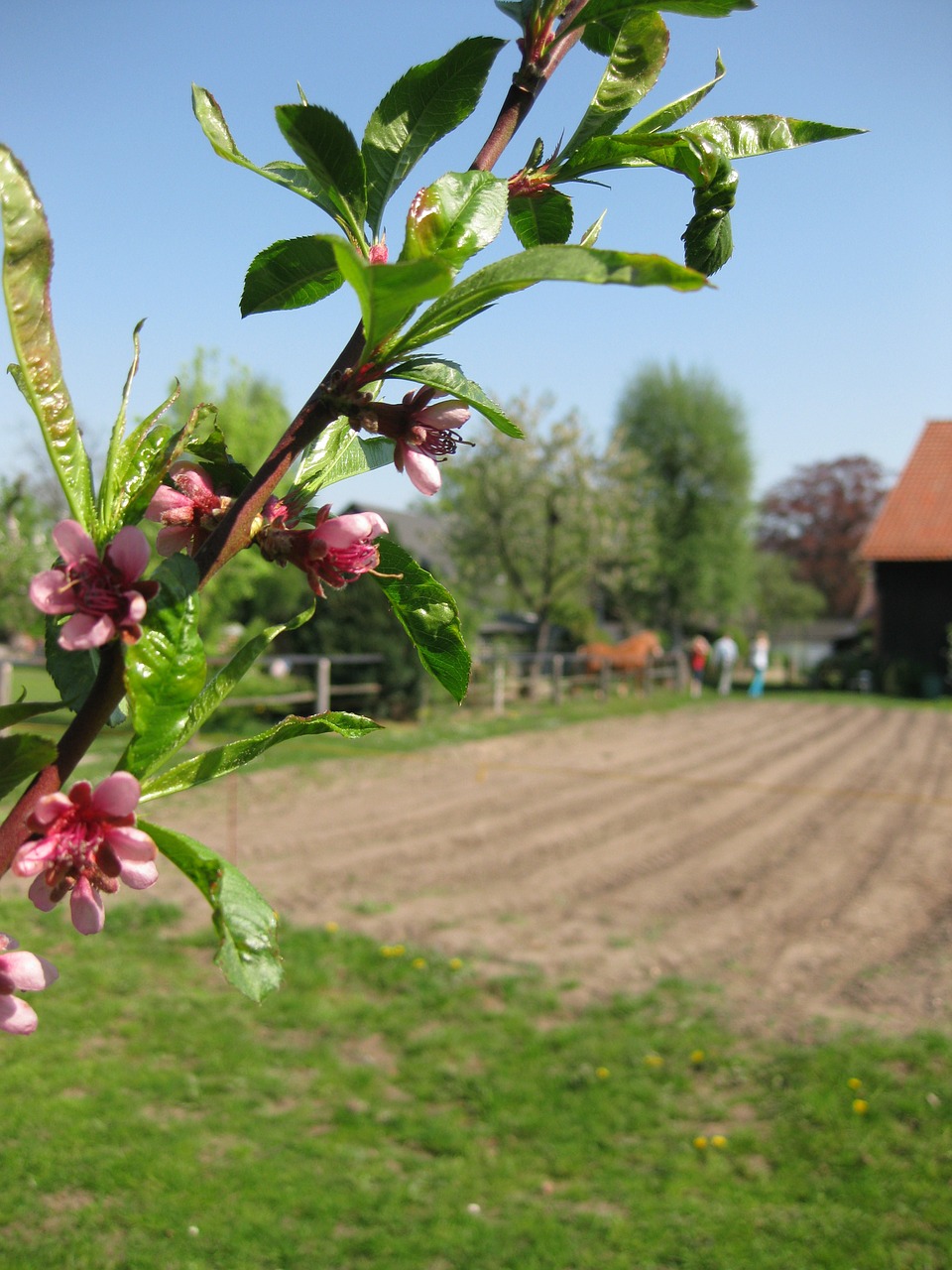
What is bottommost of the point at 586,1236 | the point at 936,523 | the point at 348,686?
the point at 586,1236

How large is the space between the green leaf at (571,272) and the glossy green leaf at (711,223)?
252 millimetres

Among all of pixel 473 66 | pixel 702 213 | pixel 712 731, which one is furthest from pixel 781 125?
pixel 712 731

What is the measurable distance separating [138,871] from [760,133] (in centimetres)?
72

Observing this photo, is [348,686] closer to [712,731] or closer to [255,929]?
[712,731]

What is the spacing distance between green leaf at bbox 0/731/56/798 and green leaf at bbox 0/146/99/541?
142 millimetres

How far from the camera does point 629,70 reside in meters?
0.83

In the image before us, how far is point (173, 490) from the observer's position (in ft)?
2.52

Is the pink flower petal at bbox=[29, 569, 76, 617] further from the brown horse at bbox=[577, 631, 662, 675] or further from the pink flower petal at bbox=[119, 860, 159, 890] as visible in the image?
the brown horse at bbox=[577, 631, 662, 675]

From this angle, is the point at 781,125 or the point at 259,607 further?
the point at 259,607

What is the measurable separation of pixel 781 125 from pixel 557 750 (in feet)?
54.0

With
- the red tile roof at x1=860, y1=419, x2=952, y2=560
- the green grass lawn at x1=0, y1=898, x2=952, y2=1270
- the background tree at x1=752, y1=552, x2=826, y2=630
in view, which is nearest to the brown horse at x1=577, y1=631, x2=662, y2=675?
the red tile roof at x1=860, y1=419, x2=952, y2=560

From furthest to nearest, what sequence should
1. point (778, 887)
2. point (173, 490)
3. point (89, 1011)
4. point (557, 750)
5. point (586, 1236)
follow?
point (557, 750), point (778, 887), point (89, 1011), point (586, 1236), point (173, 490)

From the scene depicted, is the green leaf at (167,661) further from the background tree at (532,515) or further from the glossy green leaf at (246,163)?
the background tree at (532,515)

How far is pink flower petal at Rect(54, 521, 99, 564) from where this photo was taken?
649 millimetres
